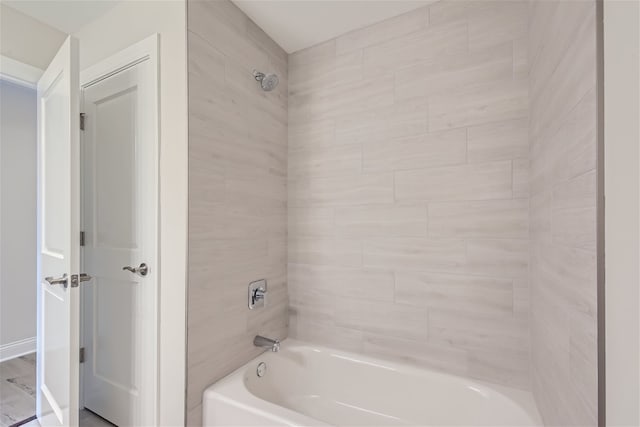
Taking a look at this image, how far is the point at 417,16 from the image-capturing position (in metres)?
1.63

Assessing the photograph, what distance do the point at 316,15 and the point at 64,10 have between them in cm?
141

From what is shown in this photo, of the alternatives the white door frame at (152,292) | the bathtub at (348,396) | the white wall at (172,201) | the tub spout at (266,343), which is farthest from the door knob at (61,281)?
the tub spout at (266,343)

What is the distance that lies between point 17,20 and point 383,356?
2.81 meters

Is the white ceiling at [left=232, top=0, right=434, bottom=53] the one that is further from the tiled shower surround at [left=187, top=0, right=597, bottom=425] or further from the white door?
the white door

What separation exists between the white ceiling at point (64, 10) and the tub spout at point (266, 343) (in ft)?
6.58

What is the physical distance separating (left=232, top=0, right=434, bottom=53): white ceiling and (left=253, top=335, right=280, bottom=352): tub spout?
1807 millimetres

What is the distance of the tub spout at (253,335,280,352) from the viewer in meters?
1.64

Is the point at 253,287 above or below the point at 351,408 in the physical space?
above

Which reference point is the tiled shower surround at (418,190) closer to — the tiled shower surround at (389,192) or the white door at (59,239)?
the tiled shower surround at (389,192)

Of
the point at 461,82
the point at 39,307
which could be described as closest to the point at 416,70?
the point at 461,82

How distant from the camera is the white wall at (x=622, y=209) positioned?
1.64 ft

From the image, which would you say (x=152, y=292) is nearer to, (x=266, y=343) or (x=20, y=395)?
(x=266, y=343)

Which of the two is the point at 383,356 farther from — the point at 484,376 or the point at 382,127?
the point at 382,127

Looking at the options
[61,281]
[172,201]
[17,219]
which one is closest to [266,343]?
[172,201]
